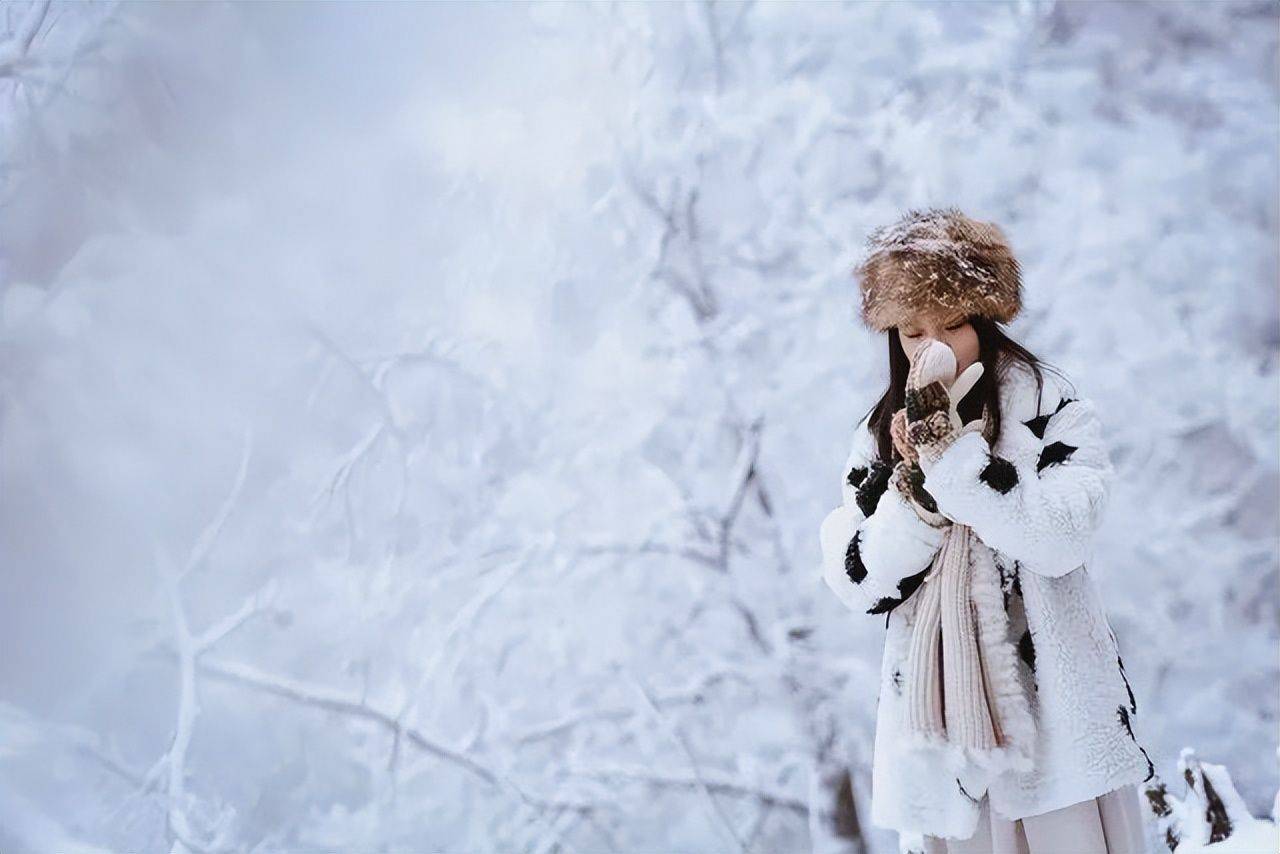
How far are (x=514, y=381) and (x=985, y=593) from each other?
1.53 m

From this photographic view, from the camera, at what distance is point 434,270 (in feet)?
8.40

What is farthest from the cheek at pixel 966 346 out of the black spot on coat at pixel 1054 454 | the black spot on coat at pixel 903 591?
the black spot on coat at pixel 903 591

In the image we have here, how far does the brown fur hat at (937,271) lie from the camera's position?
4.04 ft

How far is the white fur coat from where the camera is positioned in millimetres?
1102

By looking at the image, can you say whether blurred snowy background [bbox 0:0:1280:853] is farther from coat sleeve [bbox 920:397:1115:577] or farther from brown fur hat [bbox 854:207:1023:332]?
coat sleeve [bbox 920:397:1115:577]

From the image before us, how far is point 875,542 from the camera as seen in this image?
1.20 metres

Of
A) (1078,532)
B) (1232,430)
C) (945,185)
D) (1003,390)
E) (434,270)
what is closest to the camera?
(1078,532)

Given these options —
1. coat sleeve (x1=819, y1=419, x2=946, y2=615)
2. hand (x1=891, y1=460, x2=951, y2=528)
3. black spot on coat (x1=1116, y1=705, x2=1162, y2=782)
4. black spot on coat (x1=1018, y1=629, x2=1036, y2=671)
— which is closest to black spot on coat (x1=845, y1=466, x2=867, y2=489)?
coat sleeve (x1=819, y1=419, x2=946, y2=615)

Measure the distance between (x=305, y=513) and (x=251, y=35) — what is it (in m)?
1.08

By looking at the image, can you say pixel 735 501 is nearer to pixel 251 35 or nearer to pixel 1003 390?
pixel 1003 390

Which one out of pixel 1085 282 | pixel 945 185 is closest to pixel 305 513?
pixel 945 185

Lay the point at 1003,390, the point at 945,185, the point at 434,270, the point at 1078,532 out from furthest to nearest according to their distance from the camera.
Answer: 1. the point at 434,270
2. the point at 945,185
3. the point at 1003,390
4. the point at 1078,532

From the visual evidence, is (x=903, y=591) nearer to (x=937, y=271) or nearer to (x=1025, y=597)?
(x=1025, y=597)

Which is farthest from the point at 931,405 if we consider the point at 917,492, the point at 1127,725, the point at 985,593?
the point at 1127,725
